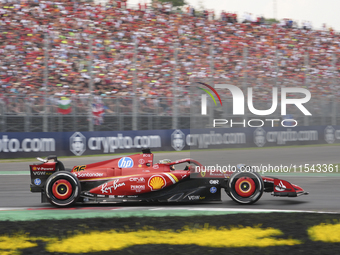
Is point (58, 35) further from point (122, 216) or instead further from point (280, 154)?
point (122, 216)

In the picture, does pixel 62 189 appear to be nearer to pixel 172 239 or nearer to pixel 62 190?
pixel 62 190

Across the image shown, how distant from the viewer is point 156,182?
296 inches

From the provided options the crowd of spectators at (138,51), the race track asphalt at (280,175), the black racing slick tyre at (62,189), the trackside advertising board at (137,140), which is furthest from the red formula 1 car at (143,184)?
the crowd of spectators at (138,51)

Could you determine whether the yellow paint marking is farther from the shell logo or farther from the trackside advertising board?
the trackside advertising board

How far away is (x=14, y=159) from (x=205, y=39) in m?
12.7

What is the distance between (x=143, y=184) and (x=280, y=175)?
6.15m

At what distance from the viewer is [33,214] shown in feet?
23.3

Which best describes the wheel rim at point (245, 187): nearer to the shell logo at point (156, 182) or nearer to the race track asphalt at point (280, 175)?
the race track asphalt at point (280, 175)

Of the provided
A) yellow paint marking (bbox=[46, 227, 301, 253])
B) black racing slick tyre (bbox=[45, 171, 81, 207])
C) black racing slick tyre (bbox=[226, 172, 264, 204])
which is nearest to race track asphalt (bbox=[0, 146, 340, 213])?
black racing slick tyre (bbox=[226, 172, 264, 204])

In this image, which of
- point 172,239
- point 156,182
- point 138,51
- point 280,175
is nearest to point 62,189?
point 156,182

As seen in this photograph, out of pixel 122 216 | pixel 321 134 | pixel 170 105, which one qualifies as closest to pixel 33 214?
pixel 122 216

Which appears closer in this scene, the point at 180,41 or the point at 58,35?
the point at 58,35

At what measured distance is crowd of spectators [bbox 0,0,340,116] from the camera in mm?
17922

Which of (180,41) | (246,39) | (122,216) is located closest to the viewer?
(122,216)
